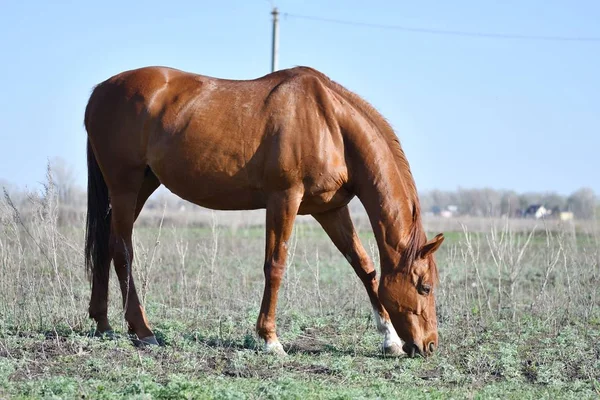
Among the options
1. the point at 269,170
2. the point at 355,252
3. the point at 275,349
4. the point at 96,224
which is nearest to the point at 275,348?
the point at 275,349

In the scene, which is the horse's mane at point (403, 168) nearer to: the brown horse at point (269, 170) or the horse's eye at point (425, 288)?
the brown horse at point (269, 170)

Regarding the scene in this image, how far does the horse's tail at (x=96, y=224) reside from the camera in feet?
24.0

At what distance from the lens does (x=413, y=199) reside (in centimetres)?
675

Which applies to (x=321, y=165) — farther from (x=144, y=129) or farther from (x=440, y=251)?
(x=440, y=251)

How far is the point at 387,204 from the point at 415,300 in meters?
0.85

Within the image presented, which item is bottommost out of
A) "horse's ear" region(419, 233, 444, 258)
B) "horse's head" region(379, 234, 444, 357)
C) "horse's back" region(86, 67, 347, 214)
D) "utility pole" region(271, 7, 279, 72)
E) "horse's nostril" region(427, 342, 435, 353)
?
"horse's nostril" region(427, 342, 435, 353)

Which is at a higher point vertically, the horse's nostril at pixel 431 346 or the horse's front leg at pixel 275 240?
the horse's front leg at pixel 275 240

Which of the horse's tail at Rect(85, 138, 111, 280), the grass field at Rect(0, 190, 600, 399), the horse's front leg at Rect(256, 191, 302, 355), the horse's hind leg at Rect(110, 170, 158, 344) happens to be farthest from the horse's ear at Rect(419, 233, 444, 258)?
the horse's tail at Rect(85, 138, 111, 280)

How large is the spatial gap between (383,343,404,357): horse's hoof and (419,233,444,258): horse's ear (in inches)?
32.8

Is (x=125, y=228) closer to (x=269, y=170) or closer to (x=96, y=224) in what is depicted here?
(x=96, y=224)

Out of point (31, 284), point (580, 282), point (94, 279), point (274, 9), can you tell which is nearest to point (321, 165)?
point (94, 279)

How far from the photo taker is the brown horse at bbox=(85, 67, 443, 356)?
6617 millimetres

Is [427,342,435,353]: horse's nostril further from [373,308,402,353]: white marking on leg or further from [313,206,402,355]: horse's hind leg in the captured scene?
[313,206,402,355]: horse's hind leg

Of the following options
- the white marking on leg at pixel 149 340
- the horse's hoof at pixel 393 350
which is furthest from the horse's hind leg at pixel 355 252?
the white marking on leg at pixel 149 340
